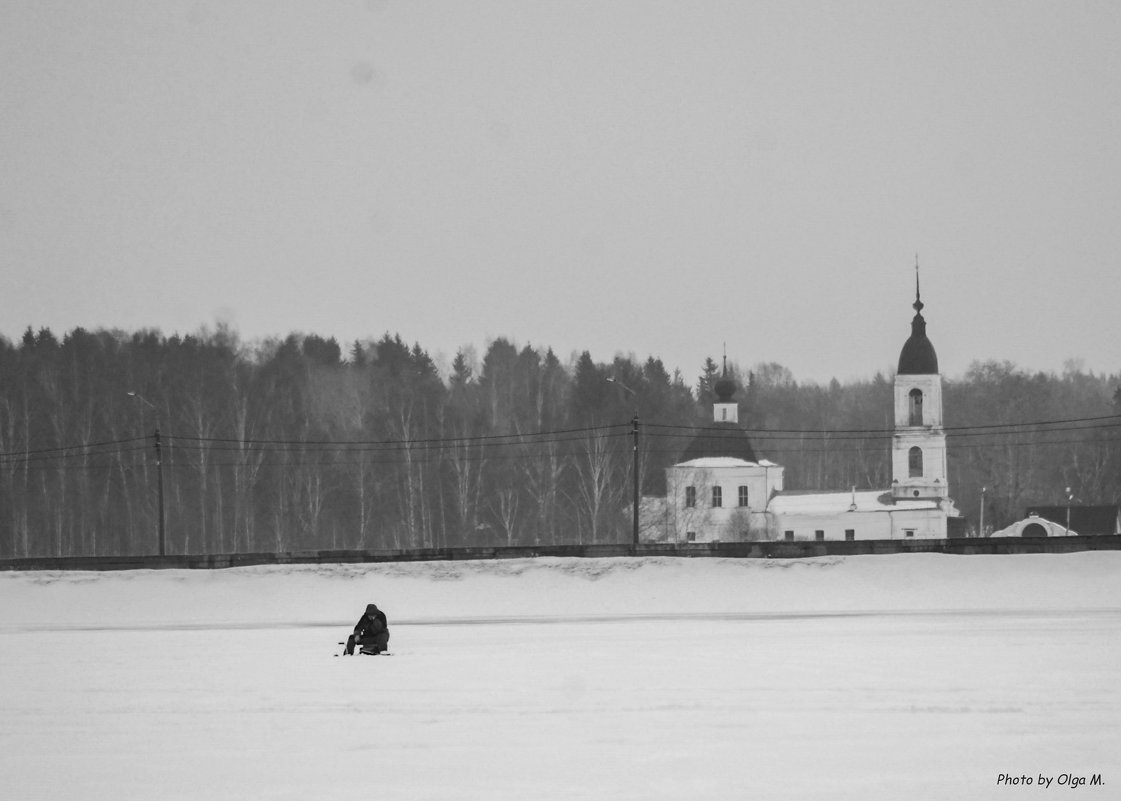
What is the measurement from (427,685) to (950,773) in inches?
355

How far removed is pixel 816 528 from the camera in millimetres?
99188

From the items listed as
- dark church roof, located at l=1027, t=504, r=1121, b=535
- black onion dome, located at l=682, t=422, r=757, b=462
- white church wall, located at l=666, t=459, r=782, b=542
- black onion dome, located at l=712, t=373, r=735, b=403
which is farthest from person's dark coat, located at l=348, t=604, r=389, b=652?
black onion dome, located at l=712, t=373, r=735, b=403

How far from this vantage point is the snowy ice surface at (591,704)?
14.9 meters

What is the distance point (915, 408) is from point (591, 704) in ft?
265

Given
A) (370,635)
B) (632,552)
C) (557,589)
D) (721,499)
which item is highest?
(721,499)

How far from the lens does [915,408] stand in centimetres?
9700

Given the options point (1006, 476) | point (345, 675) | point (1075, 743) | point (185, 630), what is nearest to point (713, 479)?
point (1006, 476)

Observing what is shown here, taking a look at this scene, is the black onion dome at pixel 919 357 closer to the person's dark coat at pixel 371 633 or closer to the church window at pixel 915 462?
the church window at pixel 915 462

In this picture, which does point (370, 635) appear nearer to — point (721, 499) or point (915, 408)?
point (915, 408)

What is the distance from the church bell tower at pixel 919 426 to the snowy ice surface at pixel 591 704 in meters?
57.8

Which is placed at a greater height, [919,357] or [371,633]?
[919,357]

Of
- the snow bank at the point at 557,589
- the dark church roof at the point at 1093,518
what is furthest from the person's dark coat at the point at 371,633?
the dark church roof at the point at 1093,518

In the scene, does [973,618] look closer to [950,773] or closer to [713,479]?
[950,773]

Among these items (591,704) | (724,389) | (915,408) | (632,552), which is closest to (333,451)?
(724,389)
